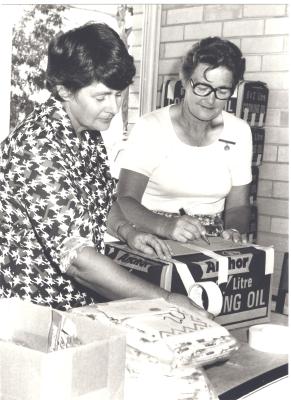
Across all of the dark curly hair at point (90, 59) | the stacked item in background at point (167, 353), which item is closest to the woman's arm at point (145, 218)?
the dark curly hair at point (90, 59)

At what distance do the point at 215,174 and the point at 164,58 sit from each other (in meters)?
1.68

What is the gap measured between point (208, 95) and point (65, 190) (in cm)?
105

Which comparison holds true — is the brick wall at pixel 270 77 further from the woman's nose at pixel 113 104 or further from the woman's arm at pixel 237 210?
the woman's nose at pixel 113 104

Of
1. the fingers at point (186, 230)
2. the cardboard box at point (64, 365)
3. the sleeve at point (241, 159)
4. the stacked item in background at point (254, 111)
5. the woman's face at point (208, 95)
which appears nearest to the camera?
the cardboard box at point (64, 365)

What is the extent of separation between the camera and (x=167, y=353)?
102 centimetres

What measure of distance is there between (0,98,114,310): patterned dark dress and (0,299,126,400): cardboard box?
0.32 m

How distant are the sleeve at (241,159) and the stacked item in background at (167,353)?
133 cm

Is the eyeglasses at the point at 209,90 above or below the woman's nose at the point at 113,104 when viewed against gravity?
above

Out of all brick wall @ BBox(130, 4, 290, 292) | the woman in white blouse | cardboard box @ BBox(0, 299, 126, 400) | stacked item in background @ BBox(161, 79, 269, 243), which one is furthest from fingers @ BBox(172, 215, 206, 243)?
brick wall @ BBox(130, 4, 290, 292)

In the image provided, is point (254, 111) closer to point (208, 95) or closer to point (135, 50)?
point (135, 50)

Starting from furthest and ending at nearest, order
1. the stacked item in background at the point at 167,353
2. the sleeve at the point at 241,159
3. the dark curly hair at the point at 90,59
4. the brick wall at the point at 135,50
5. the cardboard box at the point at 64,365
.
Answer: the brick wall at the point at 135,50, the sleeve at the point at 241,159, the dark curly hair at the point at 90,59, the stacked item in background at the point at 167,353, the cardboard box at the point at 64,365

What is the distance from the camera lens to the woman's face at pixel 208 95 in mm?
2227

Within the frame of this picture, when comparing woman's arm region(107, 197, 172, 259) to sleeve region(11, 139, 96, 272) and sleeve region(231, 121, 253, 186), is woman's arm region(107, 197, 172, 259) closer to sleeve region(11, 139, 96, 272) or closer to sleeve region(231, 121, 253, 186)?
sleeve region(11, 139, 96, 272)

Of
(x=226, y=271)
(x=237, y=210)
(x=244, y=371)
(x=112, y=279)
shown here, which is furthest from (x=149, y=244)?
(x=237, y=210)
